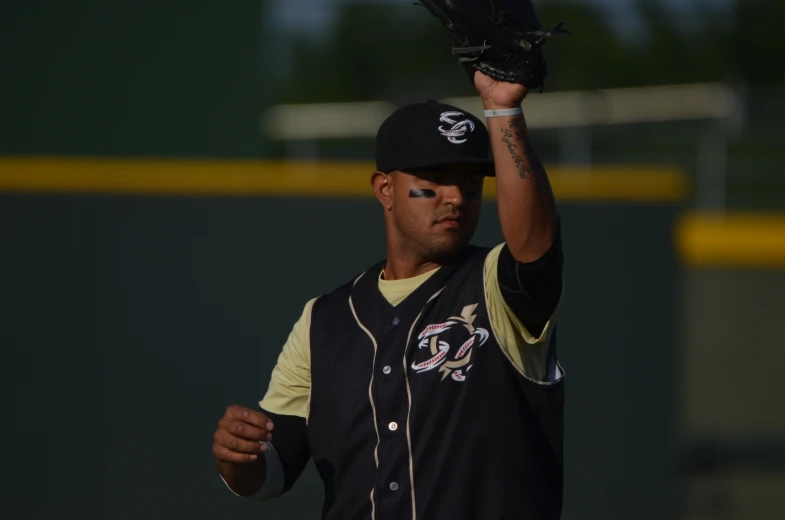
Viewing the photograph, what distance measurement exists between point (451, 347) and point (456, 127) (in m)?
0.53

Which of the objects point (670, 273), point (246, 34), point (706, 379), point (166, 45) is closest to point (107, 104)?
point (166, 45)

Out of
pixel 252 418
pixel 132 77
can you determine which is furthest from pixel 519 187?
pixel 132 77

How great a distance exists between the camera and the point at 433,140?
2588 millimetres

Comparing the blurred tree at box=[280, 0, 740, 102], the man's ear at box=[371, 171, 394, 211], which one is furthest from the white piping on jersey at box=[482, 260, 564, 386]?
the blurred tree at box=[280, 0, 740, 102]

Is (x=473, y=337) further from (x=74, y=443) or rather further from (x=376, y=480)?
(x=74, y=443)

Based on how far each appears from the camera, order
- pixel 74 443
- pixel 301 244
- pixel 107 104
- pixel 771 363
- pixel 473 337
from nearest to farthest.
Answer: pixel 473 337 → pixel 74 443 → pixel 301 244 → pixel 107 104 → pixel 771 363

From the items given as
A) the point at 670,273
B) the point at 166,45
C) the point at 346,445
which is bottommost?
the point at 346,445

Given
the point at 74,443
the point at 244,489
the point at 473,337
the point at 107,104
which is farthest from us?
the point at 107,104

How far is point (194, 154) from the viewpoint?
8070mm

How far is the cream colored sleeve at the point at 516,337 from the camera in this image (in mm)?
2406

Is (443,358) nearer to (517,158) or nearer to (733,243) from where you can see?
Result: (517,158)

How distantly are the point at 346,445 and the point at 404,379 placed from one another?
22 cm

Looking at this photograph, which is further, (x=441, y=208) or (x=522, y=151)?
(x=441, y=208)

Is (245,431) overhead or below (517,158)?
below
